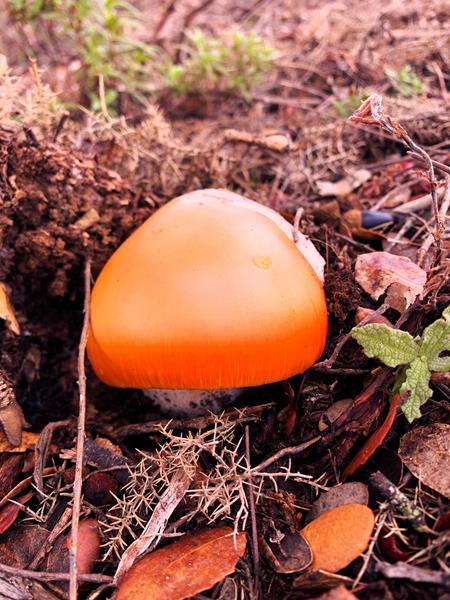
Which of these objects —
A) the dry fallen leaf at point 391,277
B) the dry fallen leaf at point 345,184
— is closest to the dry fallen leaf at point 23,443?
the dry fallen leaf at point 391,277

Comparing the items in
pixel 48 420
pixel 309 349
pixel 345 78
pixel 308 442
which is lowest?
pixel 48 420

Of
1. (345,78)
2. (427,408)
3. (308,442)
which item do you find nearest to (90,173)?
(308,442)

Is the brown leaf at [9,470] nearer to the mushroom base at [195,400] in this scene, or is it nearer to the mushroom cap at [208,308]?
the mushroom cap at [208,308]

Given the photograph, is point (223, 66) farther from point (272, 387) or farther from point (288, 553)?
point (288, 553)

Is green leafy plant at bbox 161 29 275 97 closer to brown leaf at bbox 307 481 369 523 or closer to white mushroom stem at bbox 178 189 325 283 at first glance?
white mushroom stem at bbox 178 189 325 283

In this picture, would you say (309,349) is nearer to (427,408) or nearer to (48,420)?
(427,408)

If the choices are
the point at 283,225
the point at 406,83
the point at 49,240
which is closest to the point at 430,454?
the point at 283,225

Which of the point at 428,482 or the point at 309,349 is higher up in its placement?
the point at 309,349
